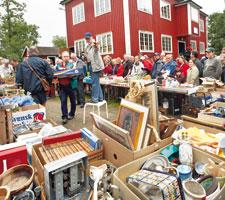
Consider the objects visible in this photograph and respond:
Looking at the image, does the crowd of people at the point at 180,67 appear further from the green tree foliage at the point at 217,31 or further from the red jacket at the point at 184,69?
the green tree foliage at the point at 217,31

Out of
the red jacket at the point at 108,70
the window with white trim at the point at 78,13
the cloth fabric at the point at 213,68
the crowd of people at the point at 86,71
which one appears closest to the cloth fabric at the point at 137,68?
the crowd of people at the point at 86,71

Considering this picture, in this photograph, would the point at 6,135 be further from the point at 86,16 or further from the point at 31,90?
the point at 86,16

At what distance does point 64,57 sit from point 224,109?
4578mm

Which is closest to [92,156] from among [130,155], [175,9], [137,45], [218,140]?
[130,155]

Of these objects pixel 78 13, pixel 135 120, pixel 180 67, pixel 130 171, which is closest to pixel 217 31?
pixel 78 13

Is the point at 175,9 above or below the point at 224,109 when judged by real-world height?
above

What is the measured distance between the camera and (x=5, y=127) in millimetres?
2775

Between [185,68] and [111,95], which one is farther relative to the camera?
[111,95]

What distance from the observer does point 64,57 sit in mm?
6391

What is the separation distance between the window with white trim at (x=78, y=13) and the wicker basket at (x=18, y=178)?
1722 centimetres

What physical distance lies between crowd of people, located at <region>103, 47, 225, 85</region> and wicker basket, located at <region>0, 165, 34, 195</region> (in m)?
5.82

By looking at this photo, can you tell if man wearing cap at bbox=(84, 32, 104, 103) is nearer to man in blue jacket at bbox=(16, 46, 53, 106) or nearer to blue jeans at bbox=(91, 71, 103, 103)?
blue jeans at bbox=(91, 71, 103, 103)

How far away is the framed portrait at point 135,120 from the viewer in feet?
6.43

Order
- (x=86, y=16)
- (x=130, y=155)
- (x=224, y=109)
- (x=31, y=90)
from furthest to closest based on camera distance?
(x=86, y=16) < (x=31, y=90) < (x=224, y=109) < (x=130, y=155)
